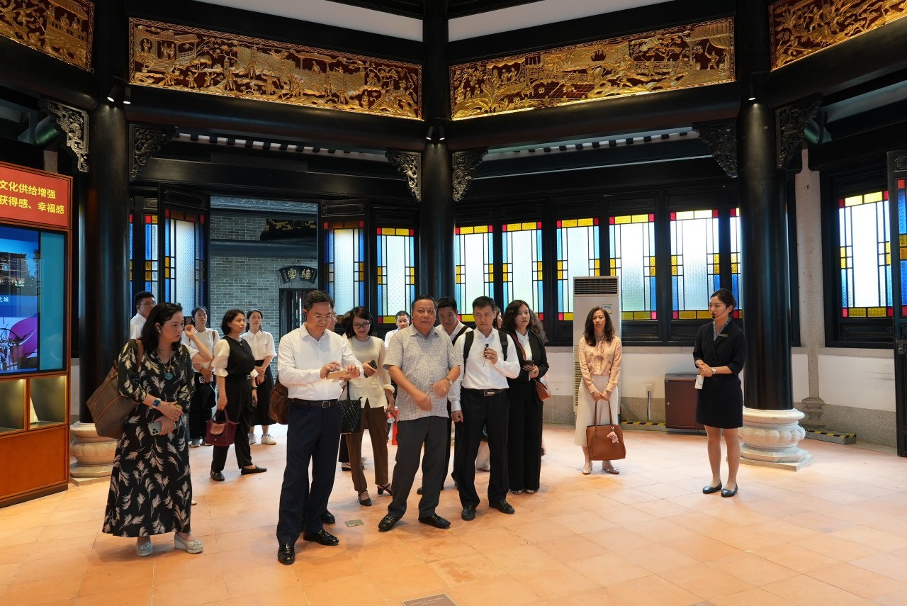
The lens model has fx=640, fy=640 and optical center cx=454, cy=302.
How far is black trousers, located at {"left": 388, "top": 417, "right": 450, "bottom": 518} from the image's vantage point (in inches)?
165

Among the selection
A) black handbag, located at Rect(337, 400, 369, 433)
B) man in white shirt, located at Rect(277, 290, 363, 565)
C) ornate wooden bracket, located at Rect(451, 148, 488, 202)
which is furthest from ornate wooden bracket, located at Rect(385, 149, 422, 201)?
man in white shirt, located at Rect(277, 290, 363, 565)

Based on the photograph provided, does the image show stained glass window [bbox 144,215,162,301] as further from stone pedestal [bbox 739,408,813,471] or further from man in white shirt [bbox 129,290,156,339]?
stone pedestal [bbox 739,408,813,471]

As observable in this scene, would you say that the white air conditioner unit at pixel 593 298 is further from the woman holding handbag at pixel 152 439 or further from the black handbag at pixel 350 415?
the woman holding handbag at pixel 152 439

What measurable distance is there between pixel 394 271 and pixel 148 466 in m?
5.49

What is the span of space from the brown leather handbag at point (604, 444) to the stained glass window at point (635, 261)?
323cm

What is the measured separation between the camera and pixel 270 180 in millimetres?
8320

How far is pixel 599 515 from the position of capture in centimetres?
447

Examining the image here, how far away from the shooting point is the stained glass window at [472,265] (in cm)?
898

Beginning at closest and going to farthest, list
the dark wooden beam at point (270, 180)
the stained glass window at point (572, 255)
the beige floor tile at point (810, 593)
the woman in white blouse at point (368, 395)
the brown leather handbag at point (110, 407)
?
the beige floor tile at point (810, 593)
the brown leather handbag at point (110, 407)
the woman in white blouse at point (368, 395)
the dark wooden beam at point (270, 180)
the stained glass window at point (572, 255)

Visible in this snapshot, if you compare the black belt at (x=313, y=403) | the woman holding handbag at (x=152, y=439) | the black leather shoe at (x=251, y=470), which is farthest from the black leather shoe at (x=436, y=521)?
the black leather shoe at (x=251, y=470)

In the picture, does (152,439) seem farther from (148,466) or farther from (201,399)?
(201,399)

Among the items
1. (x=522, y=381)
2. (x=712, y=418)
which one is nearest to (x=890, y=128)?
(x=712, y=418)

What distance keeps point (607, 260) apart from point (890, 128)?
3328mm

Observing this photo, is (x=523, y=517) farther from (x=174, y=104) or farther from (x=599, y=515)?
(x=174, y=104)
